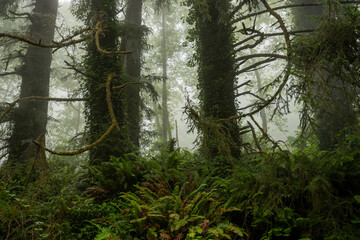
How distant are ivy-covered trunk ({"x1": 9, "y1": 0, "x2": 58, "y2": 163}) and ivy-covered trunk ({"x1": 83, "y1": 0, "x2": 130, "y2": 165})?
204 cm

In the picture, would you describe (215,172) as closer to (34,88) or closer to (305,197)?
(305,197)

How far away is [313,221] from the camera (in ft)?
10.4

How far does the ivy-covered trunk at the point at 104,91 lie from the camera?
250 inches

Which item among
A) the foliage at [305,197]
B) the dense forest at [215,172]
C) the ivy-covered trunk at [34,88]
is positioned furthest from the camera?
the ivy-covered trunk at [34,88]

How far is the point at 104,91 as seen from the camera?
6648 millimetres

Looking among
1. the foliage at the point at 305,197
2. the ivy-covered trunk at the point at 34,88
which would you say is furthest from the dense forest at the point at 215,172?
the ivy-covered trunk at the point at 34,88

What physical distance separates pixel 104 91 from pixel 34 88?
3.57 m

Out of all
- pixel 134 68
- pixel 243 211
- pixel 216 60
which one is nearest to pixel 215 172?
pixel 243 211

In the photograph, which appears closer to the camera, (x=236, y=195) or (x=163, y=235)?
(x=163, y=235)

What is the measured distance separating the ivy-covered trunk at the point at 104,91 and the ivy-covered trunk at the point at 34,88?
2.04 metres

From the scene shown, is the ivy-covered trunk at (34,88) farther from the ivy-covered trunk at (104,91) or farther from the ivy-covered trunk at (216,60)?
the ivy-covered trunk at (216,60)

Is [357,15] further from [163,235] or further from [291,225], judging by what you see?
[163,235]

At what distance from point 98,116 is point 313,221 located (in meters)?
5.29

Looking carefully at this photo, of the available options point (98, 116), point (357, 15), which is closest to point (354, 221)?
point (357, 15)
